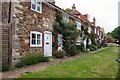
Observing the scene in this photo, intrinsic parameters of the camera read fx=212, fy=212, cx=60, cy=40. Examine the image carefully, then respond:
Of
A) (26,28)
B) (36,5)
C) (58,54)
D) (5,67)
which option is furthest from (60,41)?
(5,67)

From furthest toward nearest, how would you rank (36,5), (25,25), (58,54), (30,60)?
(58,54), (36,5), (25,25), (30,60)

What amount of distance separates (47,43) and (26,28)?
4464mm

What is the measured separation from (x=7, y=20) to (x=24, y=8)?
94.4 inches

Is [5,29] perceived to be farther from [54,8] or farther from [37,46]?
[54,8]

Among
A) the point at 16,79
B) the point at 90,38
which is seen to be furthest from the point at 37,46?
the point at 90,38

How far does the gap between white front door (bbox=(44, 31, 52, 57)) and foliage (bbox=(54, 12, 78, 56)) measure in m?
1.25

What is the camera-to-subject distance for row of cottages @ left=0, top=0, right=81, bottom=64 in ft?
45.3

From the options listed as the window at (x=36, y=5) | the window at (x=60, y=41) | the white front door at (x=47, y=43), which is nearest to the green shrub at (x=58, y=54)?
the white front door at (x=47, y=43)

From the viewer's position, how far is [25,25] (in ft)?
52.4

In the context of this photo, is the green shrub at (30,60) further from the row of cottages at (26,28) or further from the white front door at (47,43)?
the white front door at (47,43)

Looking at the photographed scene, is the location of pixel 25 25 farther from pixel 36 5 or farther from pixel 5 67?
pixel 5 67

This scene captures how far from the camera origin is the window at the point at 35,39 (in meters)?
17.1

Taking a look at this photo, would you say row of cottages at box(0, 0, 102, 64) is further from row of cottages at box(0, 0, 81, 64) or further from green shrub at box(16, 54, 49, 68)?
green shrub at box(16, 54, 49, 68)

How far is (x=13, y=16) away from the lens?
14367 mm
